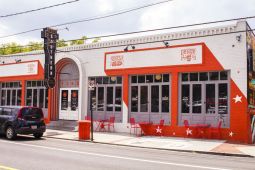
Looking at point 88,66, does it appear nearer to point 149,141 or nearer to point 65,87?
point 65,87

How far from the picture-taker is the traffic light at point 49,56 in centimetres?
2476

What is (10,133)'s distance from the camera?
17219 mm

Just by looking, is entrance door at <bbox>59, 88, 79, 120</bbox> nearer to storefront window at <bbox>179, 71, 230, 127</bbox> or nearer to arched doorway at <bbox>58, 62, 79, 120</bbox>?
arched doorway at <bbox>58, 62, 79, 120</bbox>

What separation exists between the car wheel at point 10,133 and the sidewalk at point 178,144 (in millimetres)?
2577

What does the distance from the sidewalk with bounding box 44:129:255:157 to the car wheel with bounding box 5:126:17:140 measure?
8.45 ft

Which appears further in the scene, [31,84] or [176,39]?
[31,84]

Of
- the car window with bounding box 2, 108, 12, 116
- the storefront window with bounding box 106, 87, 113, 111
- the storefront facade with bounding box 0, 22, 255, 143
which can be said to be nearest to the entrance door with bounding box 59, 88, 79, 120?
the storefront facade with bounding box 0, 22, 255, 143

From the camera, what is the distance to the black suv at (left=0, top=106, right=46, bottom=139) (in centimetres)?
1716

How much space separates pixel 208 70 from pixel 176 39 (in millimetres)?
2602

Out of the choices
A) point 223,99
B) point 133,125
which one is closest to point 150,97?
point 133,125

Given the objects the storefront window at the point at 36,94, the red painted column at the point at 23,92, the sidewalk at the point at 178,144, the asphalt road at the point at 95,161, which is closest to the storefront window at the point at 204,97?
the sidewalk at the point at 178,144

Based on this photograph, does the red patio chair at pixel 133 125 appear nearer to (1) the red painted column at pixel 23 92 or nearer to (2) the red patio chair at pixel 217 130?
(2) the red patio chair at pixel 217 130

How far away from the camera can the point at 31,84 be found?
27.8 m

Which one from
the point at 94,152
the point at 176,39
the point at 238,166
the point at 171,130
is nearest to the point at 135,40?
the point at 176,39
